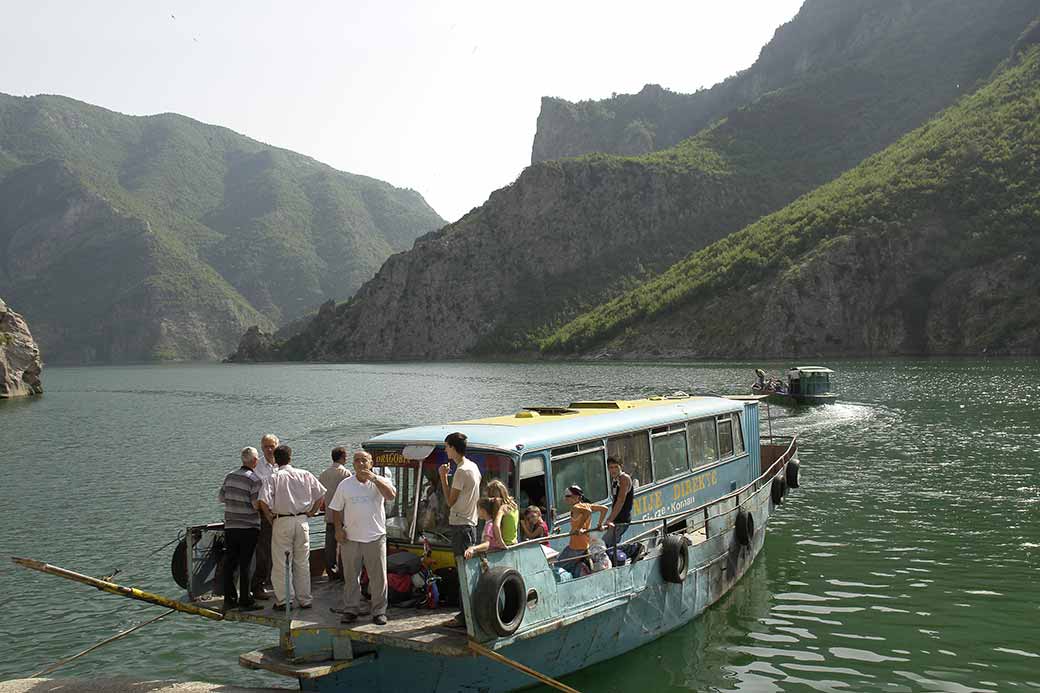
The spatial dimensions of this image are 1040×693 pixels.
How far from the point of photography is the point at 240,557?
38.6ft

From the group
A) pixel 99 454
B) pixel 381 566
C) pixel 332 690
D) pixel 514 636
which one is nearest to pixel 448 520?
pixel 381 566

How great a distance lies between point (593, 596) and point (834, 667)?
4.26 meters

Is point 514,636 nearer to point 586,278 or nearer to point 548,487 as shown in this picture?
point 548,487

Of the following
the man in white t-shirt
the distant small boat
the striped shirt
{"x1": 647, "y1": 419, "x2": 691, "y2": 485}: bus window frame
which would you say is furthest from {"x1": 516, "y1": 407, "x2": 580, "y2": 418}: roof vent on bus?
the distant small boat

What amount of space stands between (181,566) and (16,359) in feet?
294

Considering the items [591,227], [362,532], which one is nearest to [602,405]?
[362,532]

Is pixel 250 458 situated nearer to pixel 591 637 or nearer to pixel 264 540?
pixel 264 540

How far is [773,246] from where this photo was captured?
131 m

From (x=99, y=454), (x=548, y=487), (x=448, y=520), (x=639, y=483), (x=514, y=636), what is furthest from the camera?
(x=99, y=454)

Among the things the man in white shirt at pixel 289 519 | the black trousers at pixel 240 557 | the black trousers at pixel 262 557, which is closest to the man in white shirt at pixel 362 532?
the man in white shirt at pixel 289 519

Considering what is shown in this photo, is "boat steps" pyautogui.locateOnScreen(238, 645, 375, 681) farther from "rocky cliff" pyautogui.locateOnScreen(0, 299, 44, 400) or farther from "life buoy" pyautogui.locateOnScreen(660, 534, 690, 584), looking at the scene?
"rocky cliff" pyautogui.locateOnScreen(0, 299, 44, 400)

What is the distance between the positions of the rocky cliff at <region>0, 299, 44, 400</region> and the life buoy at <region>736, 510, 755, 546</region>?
87.5 m

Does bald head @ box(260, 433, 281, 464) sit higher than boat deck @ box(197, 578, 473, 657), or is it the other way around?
bald head @ box(260, 433, 281, 464)

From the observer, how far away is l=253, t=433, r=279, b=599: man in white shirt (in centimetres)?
1208
